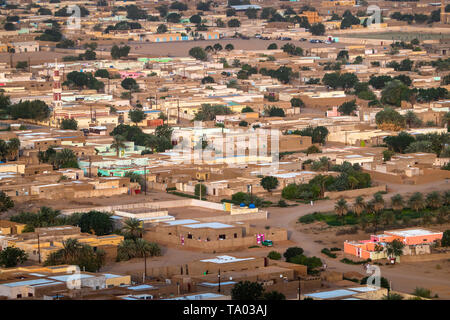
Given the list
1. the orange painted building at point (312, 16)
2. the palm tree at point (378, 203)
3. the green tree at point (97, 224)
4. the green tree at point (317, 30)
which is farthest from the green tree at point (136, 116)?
the orange painted building at point (312, 16)

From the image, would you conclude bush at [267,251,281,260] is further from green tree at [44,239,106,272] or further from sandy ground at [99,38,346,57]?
sandy ground at [99,38,346,57]

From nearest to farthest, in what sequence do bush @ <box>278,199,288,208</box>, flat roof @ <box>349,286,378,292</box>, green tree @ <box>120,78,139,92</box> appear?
flat roof @ <box>349,286,378,292</box> < bush @ <box>278,199,288,208</box> < green tree @ <box>120,78,139,92</box>

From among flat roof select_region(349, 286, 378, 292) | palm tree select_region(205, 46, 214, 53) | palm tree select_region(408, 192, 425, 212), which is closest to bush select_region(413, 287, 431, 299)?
flat roof select_region(349, 286, 378, 292)

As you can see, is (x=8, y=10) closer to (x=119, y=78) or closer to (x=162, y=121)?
(x=119, y=78)

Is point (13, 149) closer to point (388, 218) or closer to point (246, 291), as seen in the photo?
point (388, 218)

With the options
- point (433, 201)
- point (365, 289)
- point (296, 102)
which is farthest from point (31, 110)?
point (365, 289)
